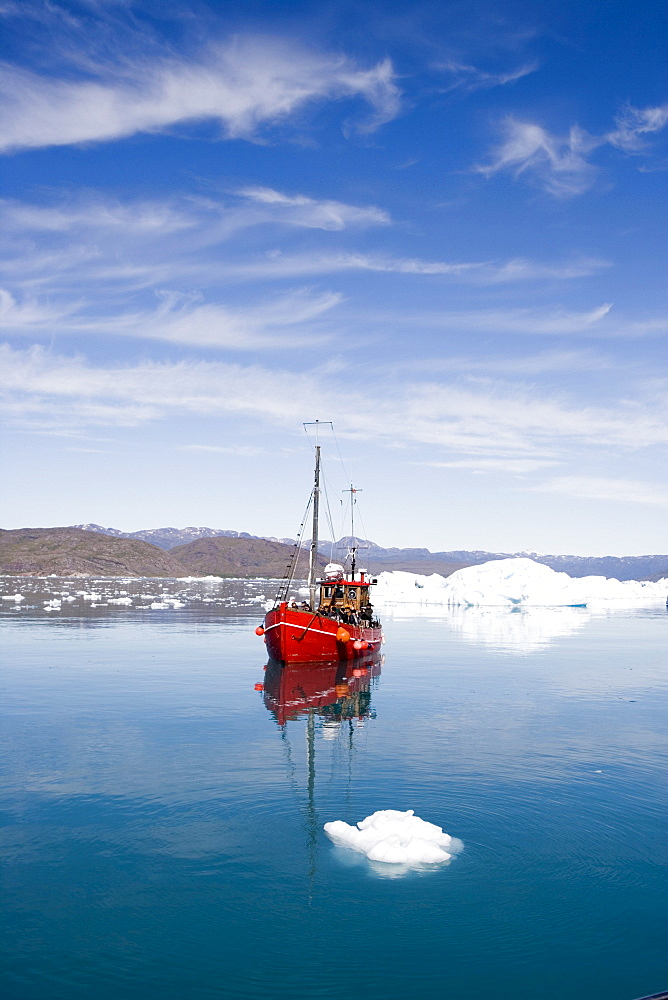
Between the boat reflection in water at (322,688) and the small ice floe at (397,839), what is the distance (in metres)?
13.9

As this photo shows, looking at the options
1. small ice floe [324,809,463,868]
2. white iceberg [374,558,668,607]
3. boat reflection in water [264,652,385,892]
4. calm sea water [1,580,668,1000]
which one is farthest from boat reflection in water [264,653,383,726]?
white iceberg [374,558,668,607]

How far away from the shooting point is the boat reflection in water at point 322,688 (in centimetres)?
3403

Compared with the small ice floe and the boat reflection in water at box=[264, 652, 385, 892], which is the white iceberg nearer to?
the boat reflection in water at box=[264, 652, 385, 892]

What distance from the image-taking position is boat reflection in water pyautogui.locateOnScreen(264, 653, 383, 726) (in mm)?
34031

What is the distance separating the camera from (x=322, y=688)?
1650 inches

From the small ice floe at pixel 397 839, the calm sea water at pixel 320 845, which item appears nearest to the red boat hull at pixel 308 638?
the calm sea water at pixel 320 845

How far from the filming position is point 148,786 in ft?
68.8

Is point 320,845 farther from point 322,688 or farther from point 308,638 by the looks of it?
point 308,638

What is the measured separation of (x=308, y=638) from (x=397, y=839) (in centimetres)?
3337

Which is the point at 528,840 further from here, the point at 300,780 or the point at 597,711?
the point at 597,711

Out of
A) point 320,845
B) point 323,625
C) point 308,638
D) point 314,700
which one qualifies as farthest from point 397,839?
point 323,625

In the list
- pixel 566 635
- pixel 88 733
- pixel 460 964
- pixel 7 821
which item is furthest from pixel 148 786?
pixel 566 635

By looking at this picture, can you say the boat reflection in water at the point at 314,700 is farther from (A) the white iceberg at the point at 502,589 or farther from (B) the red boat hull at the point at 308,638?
(A) the white iceberg at the point at 502,589

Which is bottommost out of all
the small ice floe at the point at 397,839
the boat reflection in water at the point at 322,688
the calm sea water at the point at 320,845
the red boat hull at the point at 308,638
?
the boat reflection in water at the point at 322,688
